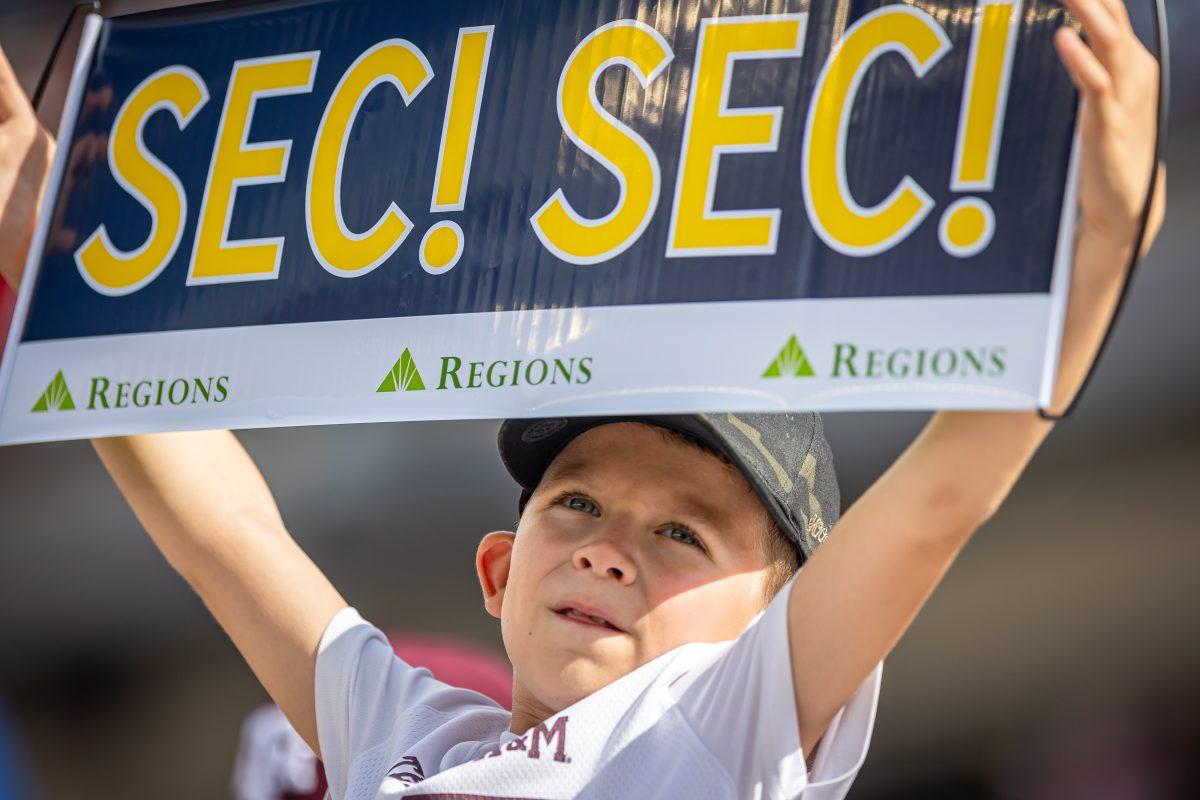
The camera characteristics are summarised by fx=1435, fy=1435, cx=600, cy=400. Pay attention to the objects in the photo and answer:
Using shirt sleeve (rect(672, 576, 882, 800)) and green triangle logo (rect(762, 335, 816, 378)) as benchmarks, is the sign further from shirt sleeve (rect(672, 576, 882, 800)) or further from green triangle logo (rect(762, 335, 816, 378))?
shirt sleeve (rect(672, 576, 882, 800))

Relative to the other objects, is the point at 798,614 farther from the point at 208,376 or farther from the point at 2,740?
the point at 2,740

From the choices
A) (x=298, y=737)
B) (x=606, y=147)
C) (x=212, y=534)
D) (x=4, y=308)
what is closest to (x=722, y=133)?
(x=606, y=147)

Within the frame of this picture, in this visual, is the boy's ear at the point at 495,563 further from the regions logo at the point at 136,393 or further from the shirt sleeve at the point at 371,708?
the regions logo at the point at 136,393

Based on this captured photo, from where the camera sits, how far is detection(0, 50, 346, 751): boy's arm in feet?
4.46

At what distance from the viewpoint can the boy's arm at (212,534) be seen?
1.36 metres

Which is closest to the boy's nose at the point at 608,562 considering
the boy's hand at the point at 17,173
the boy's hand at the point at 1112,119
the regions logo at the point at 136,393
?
the regions logo at the point at 136,393

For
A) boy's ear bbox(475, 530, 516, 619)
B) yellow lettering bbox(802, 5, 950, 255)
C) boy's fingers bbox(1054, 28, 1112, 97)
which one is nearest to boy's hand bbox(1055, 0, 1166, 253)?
boy's fingers bbox(1054, 28, 1112, 97)

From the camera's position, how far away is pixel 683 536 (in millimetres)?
1174

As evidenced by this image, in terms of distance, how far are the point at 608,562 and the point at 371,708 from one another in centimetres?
32

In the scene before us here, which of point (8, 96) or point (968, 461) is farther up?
point (8, 96)

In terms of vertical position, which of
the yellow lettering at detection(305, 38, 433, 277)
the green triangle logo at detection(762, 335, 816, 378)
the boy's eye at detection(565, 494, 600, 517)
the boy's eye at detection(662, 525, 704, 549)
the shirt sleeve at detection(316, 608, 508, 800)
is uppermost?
the yellow lettering at detection(305, 38, 433, 277)

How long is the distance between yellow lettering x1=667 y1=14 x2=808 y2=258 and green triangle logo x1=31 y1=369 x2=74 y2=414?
0.55 meters

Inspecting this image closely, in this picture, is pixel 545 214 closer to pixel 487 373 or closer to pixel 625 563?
pixel 487 373

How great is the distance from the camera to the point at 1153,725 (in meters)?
2.34
